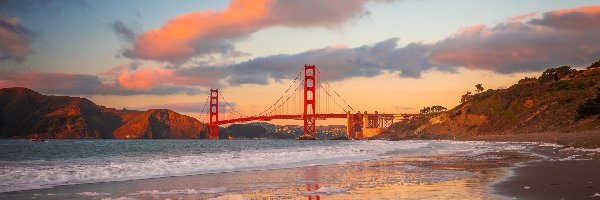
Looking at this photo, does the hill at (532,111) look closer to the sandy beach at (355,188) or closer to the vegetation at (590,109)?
the vegetation at (590,109)

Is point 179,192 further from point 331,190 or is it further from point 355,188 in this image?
point 355,188

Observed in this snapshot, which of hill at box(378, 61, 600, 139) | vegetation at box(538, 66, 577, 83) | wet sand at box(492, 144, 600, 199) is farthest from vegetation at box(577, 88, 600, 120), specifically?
wet sand at box(492, 144, 600, 199)

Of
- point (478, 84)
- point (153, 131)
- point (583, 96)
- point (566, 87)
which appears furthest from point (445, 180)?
point (153, 131)

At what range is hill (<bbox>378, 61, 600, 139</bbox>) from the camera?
63.7m

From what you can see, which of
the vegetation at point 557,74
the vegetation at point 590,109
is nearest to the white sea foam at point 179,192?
the vegetation at point 590,109

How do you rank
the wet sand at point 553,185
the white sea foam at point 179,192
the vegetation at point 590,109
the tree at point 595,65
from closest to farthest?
the wet sand at point 553,185 < the white sea foam at point 179,192 < the vegetation at point 590,109 < the tree at point 595,65

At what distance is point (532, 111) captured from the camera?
85.4 m

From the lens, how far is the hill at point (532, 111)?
63.7m

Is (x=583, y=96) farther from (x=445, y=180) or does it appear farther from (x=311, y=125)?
(x=445, y=180)

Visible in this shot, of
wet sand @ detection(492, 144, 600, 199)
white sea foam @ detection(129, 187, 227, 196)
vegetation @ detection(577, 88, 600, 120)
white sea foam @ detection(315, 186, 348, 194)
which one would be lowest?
white sea foam @ detection(129, 187, 227, 196)

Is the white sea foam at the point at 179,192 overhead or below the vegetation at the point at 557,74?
below

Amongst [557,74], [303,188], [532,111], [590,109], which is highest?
[557,74]

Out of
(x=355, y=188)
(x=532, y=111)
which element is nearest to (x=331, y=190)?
(x=355, y=188)

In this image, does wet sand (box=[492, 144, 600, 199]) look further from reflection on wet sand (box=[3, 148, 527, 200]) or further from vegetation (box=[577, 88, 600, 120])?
vegetation (box=[577, 88, 600, 120])
